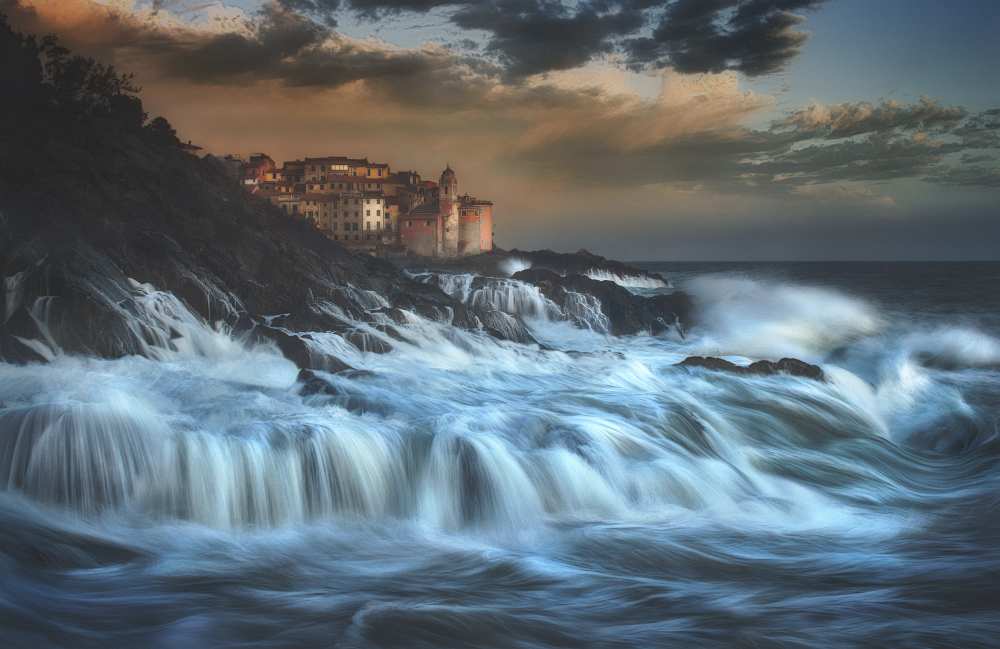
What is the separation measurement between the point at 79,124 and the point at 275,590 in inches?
523

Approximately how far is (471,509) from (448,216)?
112ft

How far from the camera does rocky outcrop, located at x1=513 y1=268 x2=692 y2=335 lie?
18234mm

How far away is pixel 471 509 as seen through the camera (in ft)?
20.5

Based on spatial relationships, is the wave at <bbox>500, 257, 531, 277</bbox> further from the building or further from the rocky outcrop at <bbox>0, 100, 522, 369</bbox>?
the rocky outcrop at <bbox>0, 100, 522, 369</bbox>

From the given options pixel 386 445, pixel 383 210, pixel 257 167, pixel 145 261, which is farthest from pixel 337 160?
pixel 386 445

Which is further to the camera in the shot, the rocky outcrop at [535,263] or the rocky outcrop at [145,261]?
the rocky outcrop at [535,263]

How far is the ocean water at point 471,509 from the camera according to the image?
4359 millimetres

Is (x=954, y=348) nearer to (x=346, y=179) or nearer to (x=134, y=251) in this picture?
(x=134, y=251)

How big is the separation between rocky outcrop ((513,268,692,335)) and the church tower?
1914 cm

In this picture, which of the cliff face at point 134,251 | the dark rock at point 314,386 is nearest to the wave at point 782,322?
the cliff face at point 134,251

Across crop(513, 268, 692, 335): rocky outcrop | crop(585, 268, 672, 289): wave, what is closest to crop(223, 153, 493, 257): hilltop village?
crop(585, 268, 672, 289): wave

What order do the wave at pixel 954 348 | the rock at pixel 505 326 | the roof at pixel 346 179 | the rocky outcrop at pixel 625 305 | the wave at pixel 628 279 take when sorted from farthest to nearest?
the roof at pixel 346 179 < the wave at pixel 628 279 < the rocky outcrop at pixel 625 305 < the wave at pixel 954 348 < the rock at pixel 505 326

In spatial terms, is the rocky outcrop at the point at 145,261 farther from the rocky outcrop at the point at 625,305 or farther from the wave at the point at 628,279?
the wave at the point at 628,279

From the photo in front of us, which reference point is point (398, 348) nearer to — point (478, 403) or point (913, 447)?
point (478, 403)
